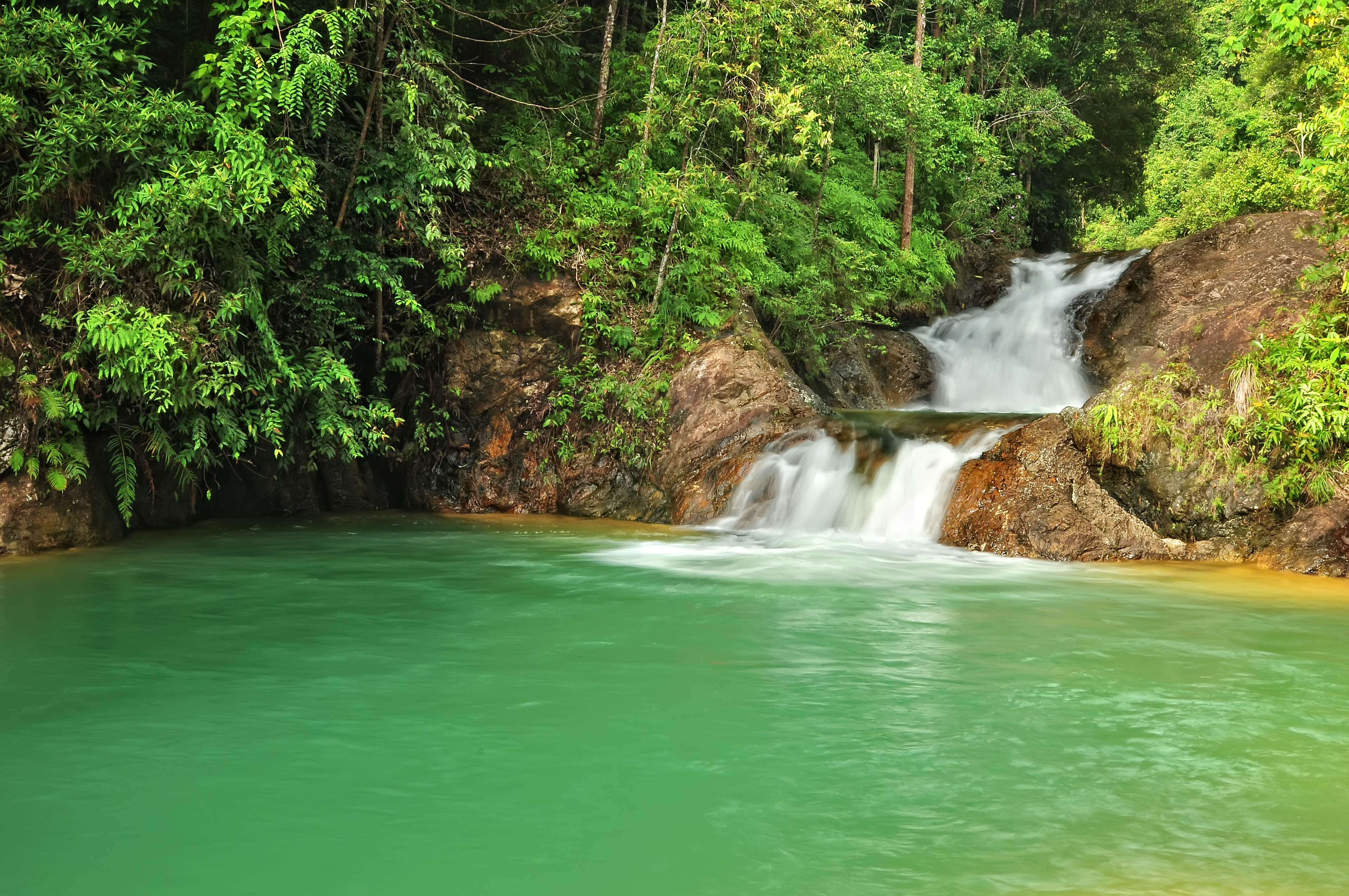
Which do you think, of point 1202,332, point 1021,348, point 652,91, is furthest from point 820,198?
point 1202,332

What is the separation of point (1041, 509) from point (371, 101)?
887 cm

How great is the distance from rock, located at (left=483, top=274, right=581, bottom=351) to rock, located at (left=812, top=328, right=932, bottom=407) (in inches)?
204

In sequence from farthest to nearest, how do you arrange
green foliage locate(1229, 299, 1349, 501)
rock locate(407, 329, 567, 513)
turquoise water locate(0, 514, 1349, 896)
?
rock locate(407, 329, 567, 513)
green foliage locate(1229, 299, 1349, 501)
turquoise water locate(0, 514, 1349, 896)

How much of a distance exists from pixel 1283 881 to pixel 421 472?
485 inches

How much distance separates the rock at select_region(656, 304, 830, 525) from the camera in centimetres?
1370

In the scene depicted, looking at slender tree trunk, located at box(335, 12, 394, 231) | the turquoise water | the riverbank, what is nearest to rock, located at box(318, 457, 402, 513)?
the riverbank

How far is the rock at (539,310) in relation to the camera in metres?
14.8

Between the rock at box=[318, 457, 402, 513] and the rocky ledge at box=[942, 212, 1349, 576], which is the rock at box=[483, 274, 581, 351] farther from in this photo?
the rocky ledge at box=[942, 212, 1349, 576]

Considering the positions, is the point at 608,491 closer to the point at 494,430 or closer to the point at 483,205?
the point at 494,430

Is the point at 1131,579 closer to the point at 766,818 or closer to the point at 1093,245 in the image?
the point at 766,818

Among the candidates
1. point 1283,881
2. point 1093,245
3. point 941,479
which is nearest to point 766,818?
point 1283,881

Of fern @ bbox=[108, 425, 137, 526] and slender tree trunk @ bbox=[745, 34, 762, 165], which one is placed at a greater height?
slender tree trunk @ bbox=[745, 34, 762, 165]

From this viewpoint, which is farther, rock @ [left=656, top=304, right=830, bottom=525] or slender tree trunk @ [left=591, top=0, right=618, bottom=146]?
slender tree trunk @ [left=591, top=0, right=618, bottom=146]

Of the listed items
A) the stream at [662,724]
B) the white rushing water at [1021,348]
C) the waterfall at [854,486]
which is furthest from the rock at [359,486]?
the white rushing water at [1021,348]
